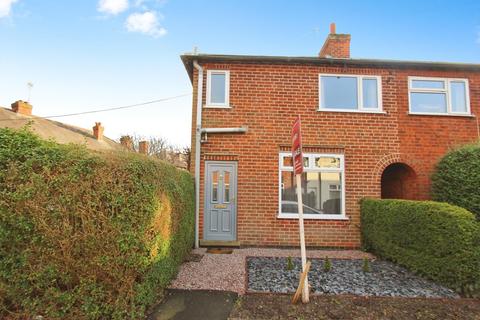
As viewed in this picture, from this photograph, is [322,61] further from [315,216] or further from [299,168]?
[299,168]

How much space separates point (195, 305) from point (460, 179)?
632 centimetres

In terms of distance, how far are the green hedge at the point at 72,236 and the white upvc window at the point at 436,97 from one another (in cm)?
841

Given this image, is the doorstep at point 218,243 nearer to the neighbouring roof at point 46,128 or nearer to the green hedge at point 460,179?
the green hedge at point 460,179

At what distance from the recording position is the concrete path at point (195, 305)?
3.61m

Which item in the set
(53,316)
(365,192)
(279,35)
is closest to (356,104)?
(365,192)

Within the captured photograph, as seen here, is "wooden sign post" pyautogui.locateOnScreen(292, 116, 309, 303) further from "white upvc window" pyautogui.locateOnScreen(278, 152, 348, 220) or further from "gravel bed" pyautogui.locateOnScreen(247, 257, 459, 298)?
"white upvc window" pyautogui.locateOnScreen(278, 152, 348, 220)

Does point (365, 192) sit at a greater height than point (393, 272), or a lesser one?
greater

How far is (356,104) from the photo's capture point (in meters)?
8.02

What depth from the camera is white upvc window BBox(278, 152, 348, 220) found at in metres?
7.70

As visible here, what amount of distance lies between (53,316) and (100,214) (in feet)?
4.71

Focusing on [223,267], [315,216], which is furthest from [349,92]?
[223,267]

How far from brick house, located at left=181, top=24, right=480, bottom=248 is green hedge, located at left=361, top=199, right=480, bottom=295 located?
1.56 metres

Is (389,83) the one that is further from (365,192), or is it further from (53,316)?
(53,316)

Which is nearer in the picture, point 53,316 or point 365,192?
point 53,316
